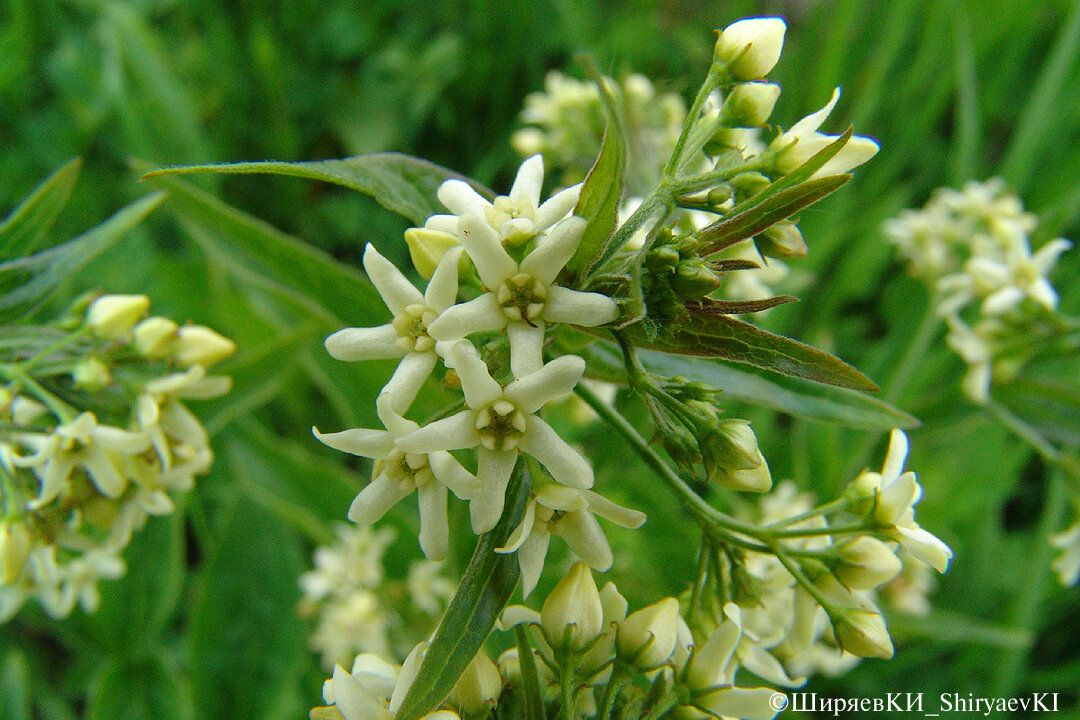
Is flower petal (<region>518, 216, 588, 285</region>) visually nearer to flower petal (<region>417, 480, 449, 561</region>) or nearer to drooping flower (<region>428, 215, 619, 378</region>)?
drooping flower (<region>428, 215, 619, 378</region>)

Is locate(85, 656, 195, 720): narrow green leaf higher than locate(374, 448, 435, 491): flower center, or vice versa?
locate(374, 448, 435, 491): flower center

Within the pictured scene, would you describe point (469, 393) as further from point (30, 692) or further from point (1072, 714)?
point (1072, 714)

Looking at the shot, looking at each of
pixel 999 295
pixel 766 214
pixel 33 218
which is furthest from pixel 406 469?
pixel 999 295

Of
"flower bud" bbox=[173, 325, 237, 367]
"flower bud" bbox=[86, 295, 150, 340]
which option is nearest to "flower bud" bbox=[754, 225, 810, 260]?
"flower bud" bbox=[173, 325, 237, 367]

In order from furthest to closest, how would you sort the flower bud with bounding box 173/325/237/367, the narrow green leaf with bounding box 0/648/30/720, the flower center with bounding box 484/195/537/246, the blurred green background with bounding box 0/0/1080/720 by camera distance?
the blurred green background with bounding box 0/0/1080/720 → the narrow green leaf with bounding box 0/648/30/720 → the flower bud with bounding box 173/325/237/367 → the flower center with bounding box 484/195/537/246

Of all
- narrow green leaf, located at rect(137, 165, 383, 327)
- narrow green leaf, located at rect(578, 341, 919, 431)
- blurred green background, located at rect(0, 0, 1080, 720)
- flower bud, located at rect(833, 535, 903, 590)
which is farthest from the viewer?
blurred green background, located at rect(0, 0, 1080, 720)

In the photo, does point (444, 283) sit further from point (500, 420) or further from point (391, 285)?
point (500, 420)
